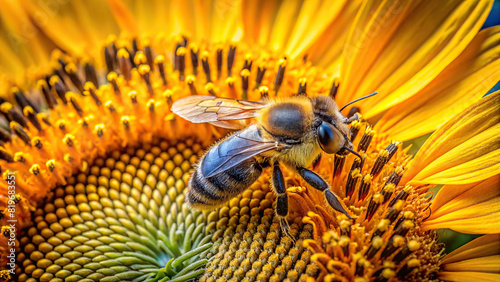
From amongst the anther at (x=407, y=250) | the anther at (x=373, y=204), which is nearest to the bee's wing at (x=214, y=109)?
the anther at (x=373, y=204)

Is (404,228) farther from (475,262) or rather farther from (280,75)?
(280,75)

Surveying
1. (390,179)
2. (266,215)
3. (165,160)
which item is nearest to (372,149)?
(390,179)

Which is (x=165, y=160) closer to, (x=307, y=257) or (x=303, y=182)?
(x=303, y=182)

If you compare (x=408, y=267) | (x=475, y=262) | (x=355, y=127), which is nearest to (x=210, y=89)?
(x=355, y=127)

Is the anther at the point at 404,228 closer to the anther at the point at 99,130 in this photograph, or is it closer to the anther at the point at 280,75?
the anther at the point at 280,75

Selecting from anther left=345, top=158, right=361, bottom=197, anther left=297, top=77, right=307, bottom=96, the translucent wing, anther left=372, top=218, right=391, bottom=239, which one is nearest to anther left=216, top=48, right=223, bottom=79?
anther left=297, top=77, right=307, bottom=96
